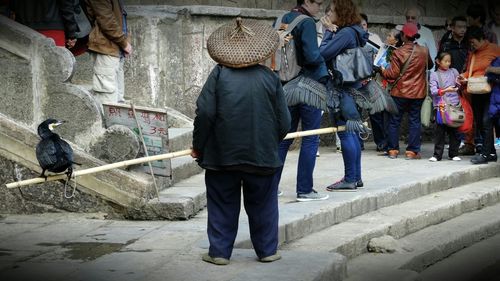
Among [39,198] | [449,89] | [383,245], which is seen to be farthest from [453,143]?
[39,198]

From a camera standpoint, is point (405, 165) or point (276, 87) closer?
point (276, 87)

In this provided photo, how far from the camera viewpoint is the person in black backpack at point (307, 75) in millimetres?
9125

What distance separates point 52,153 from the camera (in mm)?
7973

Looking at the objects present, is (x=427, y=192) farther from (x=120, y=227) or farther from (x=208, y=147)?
(x=208, y=147)

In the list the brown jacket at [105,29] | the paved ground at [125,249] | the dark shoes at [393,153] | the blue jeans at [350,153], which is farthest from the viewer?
the dark shoes at [393,153]

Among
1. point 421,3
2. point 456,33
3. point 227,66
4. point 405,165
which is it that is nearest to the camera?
point 227,66

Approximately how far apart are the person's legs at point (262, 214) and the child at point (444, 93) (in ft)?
19.5

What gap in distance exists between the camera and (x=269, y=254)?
714 cm

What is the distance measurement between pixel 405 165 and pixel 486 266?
148 inches

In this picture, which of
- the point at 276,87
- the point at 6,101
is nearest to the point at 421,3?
the point at 6,101

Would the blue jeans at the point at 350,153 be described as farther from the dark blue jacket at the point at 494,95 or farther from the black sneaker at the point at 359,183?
the dark blue jacket at the point at 494,95

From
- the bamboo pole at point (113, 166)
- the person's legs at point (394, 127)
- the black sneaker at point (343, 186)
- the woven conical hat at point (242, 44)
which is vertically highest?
the woven conical hat at point (242, 44)

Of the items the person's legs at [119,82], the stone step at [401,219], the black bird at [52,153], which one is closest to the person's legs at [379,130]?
the stone step at [401,219]

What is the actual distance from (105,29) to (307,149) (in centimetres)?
232
